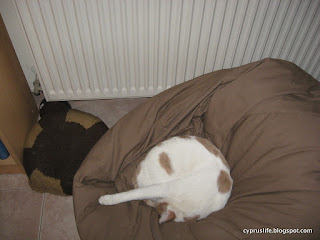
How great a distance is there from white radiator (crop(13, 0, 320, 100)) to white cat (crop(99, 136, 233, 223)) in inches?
20.7

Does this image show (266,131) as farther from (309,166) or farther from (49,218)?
(49,218)

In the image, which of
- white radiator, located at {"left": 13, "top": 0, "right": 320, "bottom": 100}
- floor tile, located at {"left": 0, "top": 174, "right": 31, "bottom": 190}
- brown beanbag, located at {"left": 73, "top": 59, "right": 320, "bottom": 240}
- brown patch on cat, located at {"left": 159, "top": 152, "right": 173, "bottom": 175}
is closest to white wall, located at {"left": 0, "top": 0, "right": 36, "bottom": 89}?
white radiator, located at {"left": 13, "top": 0, "right": 320, "bottom": 100}

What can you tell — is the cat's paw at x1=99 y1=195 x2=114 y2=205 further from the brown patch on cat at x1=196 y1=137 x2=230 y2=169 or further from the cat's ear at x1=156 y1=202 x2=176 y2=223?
the brown patch on cat at x1=196 y1=137 x2=230 y2=169

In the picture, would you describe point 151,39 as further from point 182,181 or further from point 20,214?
point 20,214

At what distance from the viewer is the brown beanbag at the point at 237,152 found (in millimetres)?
934

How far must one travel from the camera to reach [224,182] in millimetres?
1042

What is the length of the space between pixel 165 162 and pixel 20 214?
0.85 m

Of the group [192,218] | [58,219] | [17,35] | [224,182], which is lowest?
[58,219]

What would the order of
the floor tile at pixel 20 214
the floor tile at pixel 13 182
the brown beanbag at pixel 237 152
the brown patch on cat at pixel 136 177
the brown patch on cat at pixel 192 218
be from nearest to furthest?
the brown beanbag at pixel 237 152, the brown patch on cat at pixel 192 218, the brown patch on cat at pixel 136 177, the floor tile at pixel 20 214, the floor tile at pixel 13 182

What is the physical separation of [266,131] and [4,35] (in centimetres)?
130

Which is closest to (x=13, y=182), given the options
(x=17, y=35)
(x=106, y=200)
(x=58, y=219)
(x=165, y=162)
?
(x=58, y=219)

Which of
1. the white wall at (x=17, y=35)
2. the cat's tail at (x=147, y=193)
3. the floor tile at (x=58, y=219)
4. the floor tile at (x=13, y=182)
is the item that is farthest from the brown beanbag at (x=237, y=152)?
the white wall at (x=17, y=35)

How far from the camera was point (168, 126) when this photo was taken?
4.15ft

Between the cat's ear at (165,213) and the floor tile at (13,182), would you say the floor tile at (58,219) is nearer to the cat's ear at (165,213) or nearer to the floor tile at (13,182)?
the floor tile at (13,182)
